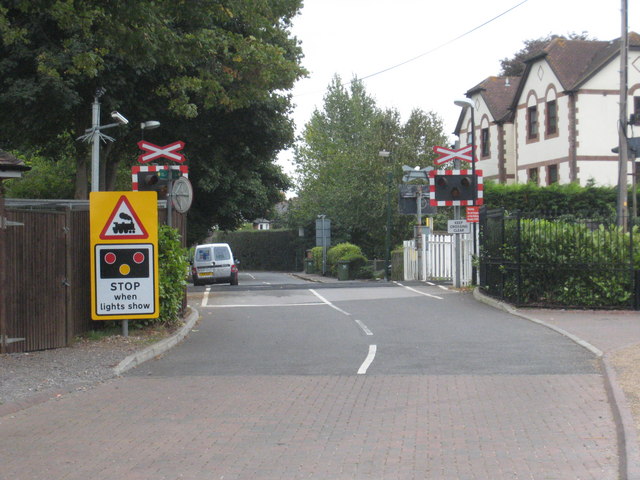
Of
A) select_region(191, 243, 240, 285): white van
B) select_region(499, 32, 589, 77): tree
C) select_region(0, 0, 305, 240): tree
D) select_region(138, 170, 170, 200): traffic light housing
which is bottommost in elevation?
select_region(191, 243, 240, 285): white van

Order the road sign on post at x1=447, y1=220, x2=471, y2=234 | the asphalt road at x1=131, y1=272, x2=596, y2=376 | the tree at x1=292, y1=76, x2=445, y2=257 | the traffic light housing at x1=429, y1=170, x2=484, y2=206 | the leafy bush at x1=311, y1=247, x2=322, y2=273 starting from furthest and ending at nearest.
→ the leafy bush at x1=311, y1=247, x2=322, y2=273, the tree at x1=292, y1=76, x2=445, y2=257, the road sign on post at x1=447, y1=220, x2=471, y2=234, the traffic light housing at x1=429, y1=170, x2=484, y2=206, the asphalt road at x1=131, y1=272, x2=596, y2=376

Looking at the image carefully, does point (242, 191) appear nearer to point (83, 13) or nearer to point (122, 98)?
point (122, 98)

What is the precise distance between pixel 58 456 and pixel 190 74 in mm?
15300

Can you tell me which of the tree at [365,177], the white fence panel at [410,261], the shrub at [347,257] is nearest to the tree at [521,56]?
the tree at [365,177]

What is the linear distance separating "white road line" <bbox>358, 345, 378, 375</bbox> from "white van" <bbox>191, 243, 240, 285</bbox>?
21.8 metres

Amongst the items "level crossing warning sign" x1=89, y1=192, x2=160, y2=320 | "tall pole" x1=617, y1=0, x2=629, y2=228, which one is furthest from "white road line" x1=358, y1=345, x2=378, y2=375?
"tall pole" x1=617, y1=0, x2=629, y2=228

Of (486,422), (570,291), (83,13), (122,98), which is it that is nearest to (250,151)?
(122,98)

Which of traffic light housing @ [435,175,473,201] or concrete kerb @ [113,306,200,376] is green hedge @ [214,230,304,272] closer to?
traffic light housing @ [435,175,473,201]

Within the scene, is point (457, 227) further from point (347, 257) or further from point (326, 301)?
point (347, 257)

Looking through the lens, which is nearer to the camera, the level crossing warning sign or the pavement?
the pavement

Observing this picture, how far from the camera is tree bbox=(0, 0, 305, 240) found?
12.4 m

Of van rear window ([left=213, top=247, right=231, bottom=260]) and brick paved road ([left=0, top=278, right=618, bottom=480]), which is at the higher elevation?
van rear window ([left=213, top=247, right=231, bottom=260])

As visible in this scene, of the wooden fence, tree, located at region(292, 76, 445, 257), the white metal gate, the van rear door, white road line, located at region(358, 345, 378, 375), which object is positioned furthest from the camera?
tree, located at region(292, 76, 445, 257)

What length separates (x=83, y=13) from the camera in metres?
12.3
